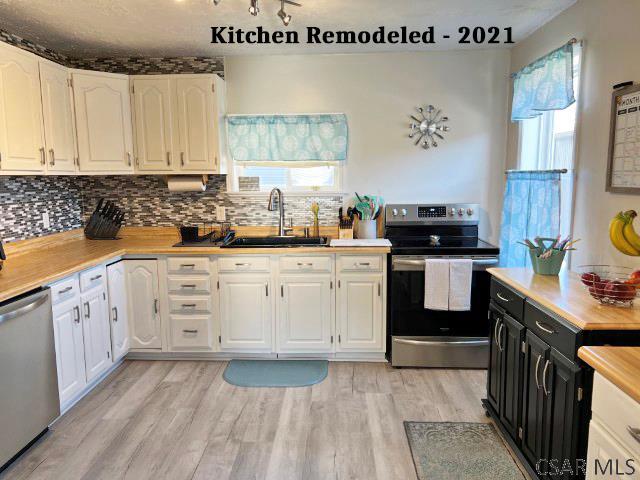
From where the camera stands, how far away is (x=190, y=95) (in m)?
3.58

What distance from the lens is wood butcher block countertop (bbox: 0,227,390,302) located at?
101 inches

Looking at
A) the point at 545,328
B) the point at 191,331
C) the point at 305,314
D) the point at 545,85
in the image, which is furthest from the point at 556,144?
the point at 191,331

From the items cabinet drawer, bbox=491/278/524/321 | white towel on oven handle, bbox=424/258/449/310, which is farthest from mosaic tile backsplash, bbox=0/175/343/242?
cabinet drawer, bbox=491/278/524/321

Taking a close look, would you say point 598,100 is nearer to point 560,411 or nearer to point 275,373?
point 560,411

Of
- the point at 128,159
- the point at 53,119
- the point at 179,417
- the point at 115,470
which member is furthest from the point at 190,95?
the point at 115,470

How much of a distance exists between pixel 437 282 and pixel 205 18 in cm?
234

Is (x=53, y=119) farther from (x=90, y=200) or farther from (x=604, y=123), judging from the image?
(x=604, y=123)

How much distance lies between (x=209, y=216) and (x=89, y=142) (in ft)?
3.53

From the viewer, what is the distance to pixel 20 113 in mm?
2822

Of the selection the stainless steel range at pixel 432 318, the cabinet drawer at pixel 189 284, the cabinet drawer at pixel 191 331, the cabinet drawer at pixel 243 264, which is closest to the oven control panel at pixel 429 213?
the stainless steel range at pixel 432 318

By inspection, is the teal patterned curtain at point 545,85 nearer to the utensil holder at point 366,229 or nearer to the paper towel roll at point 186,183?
Result: the utensil holder at point 366,229

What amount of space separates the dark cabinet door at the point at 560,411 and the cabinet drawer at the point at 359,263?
1613 millimetres

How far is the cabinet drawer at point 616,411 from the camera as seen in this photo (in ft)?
4.08

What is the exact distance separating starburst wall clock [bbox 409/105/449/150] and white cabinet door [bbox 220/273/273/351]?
1697mm
